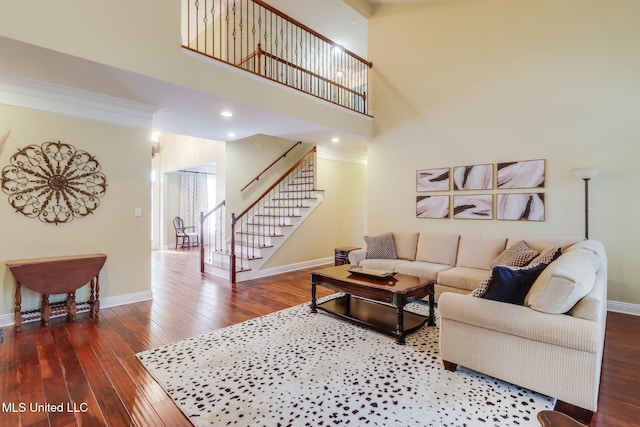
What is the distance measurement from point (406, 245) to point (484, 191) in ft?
4.61

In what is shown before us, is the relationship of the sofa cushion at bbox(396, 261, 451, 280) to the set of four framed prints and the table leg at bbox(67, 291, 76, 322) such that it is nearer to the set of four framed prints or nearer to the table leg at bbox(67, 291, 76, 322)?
the set of four framed prints

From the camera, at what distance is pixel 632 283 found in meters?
3.64

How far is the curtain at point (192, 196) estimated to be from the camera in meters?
9.53

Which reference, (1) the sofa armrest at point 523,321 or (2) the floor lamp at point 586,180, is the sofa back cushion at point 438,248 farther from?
(1) the sofa armrest at point 523,321

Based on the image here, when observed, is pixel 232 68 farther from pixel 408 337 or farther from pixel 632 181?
pixel 632 181

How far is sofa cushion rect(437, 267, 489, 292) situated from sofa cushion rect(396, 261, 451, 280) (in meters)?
0.11

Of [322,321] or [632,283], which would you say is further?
[632,283]

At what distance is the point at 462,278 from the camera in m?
3.74

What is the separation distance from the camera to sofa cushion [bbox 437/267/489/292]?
367 cm

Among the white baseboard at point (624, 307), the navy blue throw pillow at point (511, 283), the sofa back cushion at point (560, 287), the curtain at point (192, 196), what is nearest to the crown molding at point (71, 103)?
the navy blue throw pillow at point (511, 283)

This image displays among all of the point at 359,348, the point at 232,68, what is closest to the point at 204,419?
the point at 359,348

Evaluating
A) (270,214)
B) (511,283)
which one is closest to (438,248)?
(511,283)

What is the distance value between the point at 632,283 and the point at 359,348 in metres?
3.50

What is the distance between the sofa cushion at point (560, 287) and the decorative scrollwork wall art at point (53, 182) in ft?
15.2
